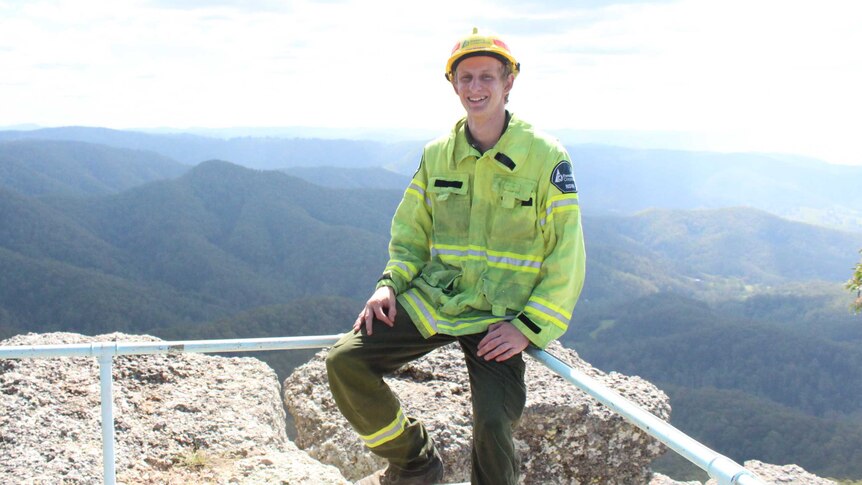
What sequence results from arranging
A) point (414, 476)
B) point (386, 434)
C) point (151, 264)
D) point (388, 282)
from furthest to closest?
point (151, 264) → point (388, 282) → point (414, 476) → point (386, 434)

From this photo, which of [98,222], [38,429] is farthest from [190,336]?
[98,222]

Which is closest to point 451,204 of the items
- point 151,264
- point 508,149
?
point 508,149

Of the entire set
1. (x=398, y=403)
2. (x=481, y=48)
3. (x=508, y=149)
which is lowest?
(x=398, y=403)

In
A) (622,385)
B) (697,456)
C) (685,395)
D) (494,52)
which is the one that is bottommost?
(685,395)

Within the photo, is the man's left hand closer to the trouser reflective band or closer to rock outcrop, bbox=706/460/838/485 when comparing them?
the trouser reflective band

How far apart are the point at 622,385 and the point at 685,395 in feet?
279

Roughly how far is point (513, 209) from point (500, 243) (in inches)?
7.9

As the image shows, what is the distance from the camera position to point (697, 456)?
6.66 ft

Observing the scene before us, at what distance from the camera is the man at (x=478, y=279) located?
11.0 feet

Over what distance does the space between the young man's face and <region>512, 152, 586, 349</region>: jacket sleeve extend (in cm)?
51

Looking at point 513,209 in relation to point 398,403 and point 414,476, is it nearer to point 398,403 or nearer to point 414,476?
point 398,403

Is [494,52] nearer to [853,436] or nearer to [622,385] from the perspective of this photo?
[622,385]

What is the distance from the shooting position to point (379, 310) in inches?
143

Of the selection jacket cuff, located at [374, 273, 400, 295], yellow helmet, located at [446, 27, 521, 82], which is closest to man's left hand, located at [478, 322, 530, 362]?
jacket cuff, located at [374, 273, 400, 295]
